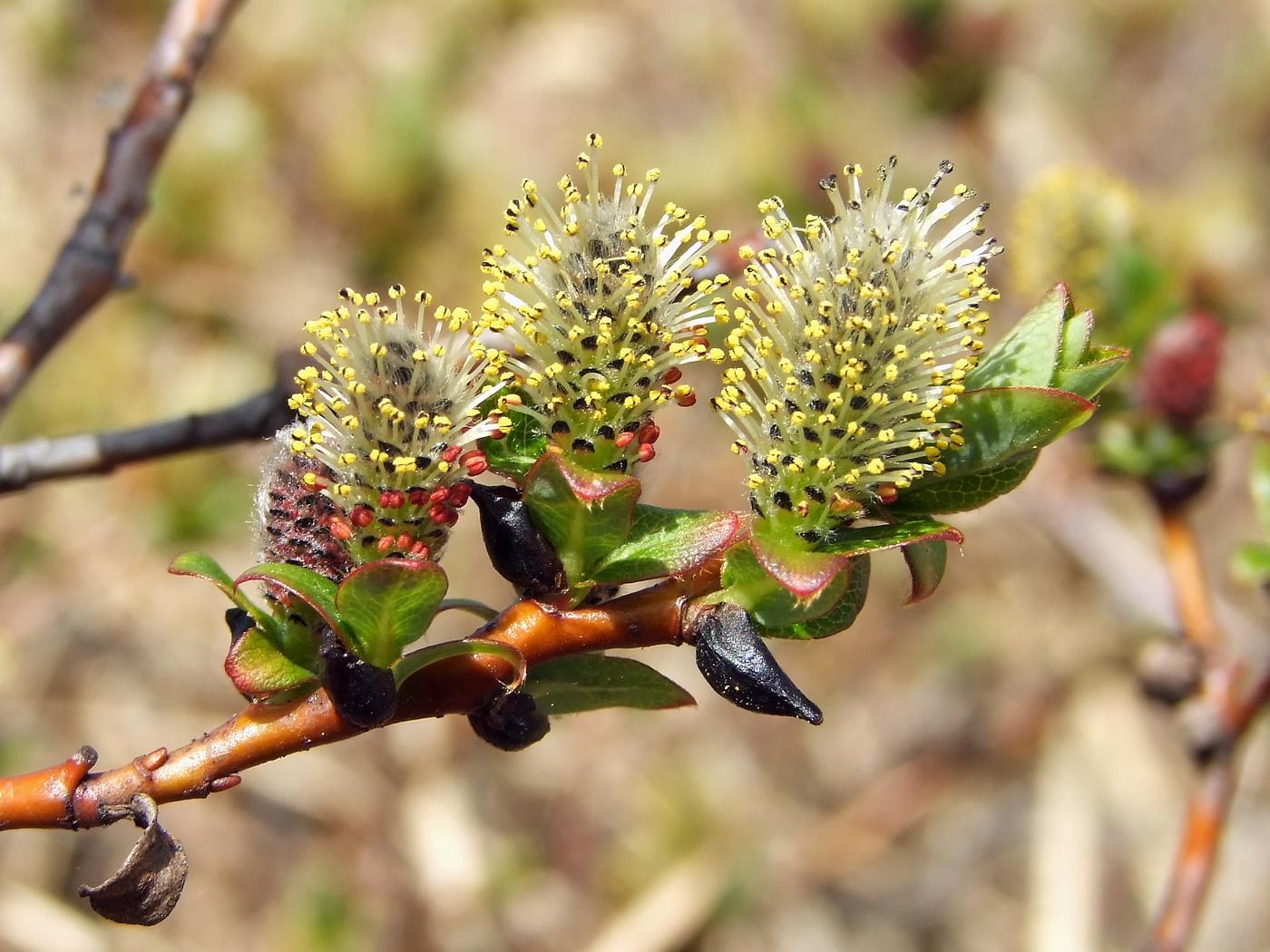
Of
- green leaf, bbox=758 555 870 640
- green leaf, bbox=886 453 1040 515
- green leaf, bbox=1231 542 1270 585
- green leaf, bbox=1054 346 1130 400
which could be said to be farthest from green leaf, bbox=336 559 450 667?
green leaf, bbox=1231 542 1270 585

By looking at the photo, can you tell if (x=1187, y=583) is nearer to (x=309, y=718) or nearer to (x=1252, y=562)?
(x=1252, y=562)

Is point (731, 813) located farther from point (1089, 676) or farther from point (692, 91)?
point (692, 91)

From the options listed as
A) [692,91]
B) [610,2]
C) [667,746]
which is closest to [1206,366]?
[667,746]

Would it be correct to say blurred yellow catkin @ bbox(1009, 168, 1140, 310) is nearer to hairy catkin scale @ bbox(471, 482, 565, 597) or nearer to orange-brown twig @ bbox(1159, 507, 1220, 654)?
orange-brown twig @ bbox(1159, 507, 1220, 654)

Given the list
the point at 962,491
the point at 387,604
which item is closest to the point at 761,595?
the point at 962,491

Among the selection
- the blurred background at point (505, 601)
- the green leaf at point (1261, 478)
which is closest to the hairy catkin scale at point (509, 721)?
the green leaf at point (1261, 478)

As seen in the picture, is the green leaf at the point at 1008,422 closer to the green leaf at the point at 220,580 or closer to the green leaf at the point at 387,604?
the green leaf at the point at 387,604
